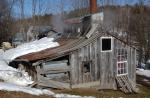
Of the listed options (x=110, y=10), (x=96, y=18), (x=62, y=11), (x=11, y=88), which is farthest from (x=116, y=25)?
(x=11, y=88)

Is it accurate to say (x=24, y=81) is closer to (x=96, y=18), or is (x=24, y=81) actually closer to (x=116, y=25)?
(x=96, y=18)

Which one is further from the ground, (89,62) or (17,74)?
(89,62)

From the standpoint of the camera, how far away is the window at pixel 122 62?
27.5m

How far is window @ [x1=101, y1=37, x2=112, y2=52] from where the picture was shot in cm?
2673

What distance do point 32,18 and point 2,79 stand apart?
53579mm

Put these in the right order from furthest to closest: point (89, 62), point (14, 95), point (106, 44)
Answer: point (106, 44)
point (89, 62)
point (14, 95)

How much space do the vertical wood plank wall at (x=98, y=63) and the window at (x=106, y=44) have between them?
13.6 inches

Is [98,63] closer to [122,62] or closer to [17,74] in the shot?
[122,62]

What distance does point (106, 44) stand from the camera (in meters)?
27.3

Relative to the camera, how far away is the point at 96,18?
28.2 meters

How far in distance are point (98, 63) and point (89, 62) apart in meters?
0.83

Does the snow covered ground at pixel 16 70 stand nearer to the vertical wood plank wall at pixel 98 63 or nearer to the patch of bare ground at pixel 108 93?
the vertical wood plank wall at pixel 98 63

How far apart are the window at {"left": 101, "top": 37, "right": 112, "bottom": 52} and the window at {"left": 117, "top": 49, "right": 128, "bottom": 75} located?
902mm

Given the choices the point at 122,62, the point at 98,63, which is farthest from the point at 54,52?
the point at 122,62
